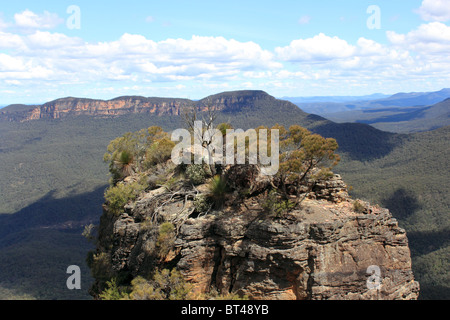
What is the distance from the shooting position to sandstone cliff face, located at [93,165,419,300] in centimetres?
1382

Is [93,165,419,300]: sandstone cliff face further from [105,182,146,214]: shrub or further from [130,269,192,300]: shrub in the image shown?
[105,182,146,214]: shrub

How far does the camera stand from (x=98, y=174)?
13988 centimetres

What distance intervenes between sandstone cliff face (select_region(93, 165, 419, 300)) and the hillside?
39549 millimetres

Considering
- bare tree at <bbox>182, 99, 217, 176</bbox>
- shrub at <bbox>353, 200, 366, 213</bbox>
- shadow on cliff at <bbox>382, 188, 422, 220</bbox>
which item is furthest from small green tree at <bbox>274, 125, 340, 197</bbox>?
shadow on cliff at <bbox>382, 188, 422, 220</bbox>

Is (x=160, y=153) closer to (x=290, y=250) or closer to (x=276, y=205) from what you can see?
(x=276, y=205)

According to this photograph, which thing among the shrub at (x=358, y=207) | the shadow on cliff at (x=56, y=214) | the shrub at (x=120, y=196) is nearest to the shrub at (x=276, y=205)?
the shrub at (x=358, y=207)

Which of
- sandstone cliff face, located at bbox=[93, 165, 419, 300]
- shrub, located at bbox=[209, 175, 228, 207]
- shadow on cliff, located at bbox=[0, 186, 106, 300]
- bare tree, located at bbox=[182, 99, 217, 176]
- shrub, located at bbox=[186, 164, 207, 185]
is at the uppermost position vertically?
bare tree, located at bbox=[182, 99, 217, 176]

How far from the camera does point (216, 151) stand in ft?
69.3

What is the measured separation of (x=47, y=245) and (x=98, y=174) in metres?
63.0

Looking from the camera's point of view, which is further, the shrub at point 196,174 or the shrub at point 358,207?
the shrub at point 196,174

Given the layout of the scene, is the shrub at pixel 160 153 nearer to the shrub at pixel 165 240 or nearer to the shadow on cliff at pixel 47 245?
the shrub at pixel 165 240

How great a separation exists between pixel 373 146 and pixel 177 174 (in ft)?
364

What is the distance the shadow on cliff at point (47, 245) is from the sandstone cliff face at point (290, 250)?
49928 millimetres

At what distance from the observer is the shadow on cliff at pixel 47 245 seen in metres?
60.3
